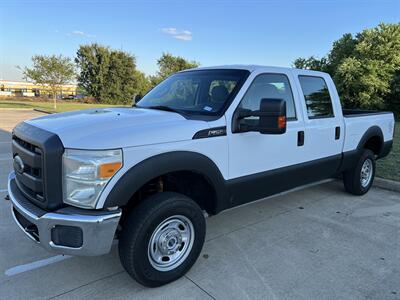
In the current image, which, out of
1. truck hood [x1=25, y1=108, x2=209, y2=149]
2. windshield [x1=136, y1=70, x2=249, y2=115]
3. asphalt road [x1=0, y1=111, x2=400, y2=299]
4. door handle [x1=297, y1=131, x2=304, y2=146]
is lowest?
asphalt road [x1=0, y1=111, x2=400, y2=299]

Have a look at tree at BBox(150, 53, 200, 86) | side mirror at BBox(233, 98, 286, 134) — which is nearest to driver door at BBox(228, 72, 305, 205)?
side mirror at BBox(233, 98, 286, 134)

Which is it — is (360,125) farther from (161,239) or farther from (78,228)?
(78,228)

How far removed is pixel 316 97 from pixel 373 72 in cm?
1713

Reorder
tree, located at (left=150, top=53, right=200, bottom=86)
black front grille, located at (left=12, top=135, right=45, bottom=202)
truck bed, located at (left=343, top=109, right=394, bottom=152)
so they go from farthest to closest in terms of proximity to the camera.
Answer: tree, located at (left=150, top=53, right=200, bottom=86), truck bed, located at (left=343, top=109, right=394, bottom=152), black front grille, located at (left=12, top=135, right=45, bottom=202)

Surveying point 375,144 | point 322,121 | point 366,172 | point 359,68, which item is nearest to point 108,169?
point 322,121

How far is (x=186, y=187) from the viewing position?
3.42 metres

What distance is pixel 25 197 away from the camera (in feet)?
9.66

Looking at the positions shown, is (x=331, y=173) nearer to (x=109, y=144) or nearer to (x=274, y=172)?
(x=274, y=172)

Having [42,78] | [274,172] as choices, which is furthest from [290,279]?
[42,78]

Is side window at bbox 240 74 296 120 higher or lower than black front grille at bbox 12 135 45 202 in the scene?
higher

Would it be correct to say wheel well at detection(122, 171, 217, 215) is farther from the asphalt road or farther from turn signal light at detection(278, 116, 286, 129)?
turn signal light at detection(278, 116, 286, 129)

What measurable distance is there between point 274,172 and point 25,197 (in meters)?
2.50

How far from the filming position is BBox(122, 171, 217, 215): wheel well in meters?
3.12

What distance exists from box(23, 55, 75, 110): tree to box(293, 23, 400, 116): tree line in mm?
22525
